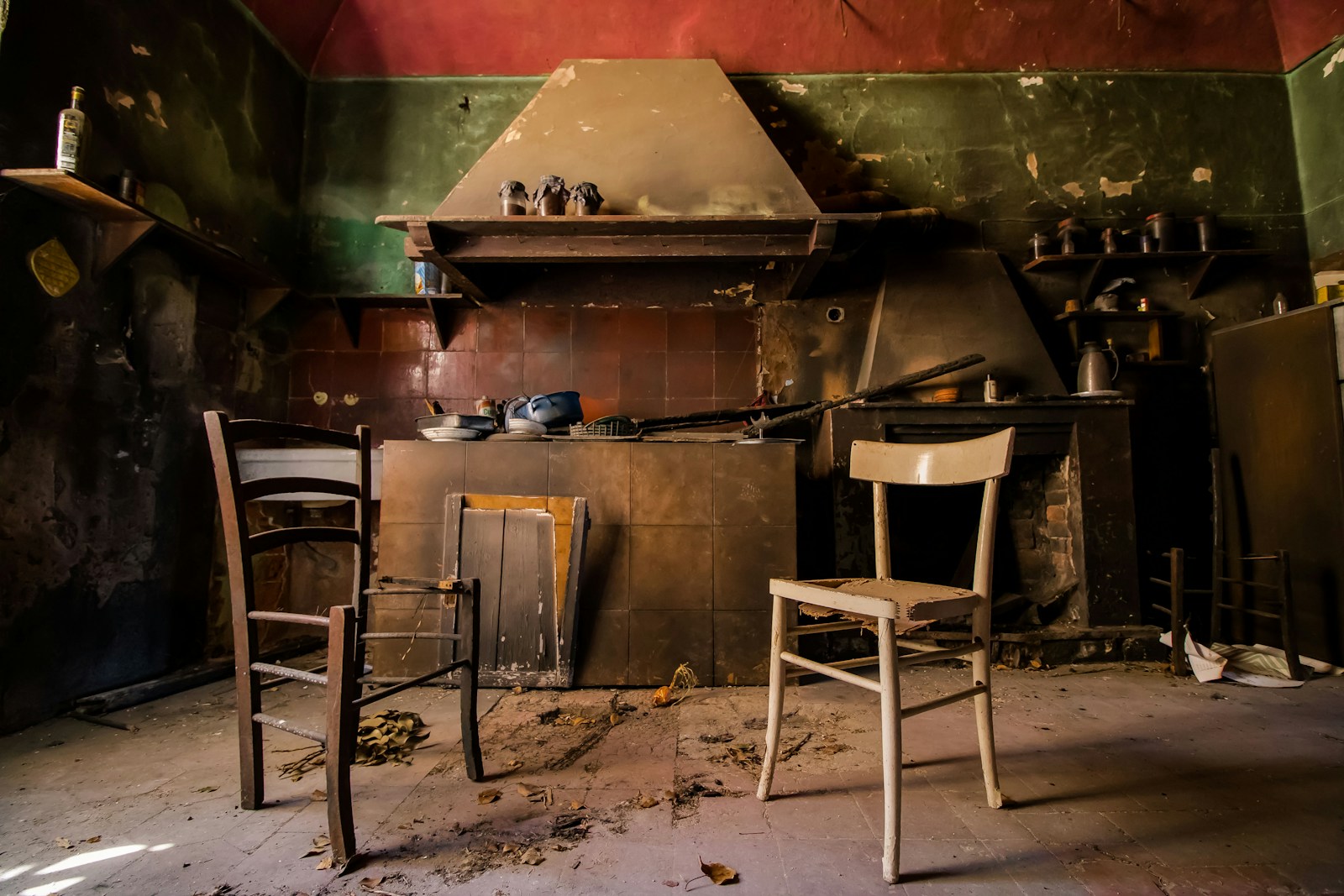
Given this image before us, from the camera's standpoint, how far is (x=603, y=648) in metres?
2.80

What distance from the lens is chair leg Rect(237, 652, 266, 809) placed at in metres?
1.64

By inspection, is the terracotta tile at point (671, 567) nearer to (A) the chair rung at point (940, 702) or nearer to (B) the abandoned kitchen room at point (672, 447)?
(B) the abandoned kitchen room at point (672, 447)

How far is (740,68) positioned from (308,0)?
2689 mm

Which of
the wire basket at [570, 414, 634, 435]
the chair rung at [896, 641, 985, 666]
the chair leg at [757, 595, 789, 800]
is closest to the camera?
the chair rung at [896, 641, 985, 666]

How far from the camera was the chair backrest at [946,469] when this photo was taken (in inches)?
67.7

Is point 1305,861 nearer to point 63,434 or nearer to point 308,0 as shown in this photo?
point 63,434

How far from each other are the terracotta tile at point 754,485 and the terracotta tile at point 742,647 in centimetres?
44

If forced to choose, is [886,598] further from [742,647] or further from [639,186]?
[639,186]

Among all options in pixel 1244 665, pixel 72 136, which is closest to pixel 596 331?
pixel 72 136

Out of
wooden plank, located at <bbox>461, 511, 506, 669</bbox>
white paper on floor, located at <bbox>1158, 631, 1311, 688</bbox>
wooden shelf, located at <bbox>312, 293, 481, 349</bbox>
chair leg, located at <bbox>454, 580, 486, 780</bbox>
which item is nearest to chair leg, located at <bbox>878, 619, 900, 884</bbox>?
chair leg, located at <bbox>454, 580, 486, 780</bbox>

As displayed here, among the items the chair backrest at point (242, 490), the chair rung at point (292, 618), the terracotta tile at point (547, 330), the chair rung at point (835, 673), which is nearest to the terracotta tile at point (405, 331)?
the terracotta tile at point (547, 330)

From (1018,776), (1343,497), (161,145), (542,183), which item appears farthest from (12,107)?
(1343,497)

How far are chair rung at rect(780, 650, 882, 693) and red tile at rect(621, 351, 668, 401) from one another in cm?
228

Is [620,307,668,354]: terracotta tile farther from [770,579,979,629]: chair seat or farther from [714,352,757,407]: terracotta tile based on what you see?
[770,579,979,629]: chair seat
